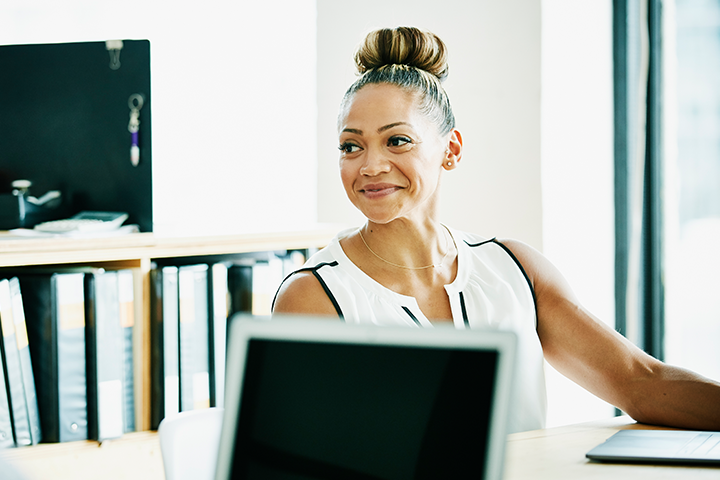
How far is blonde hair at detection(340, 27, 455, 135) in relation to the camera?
1.39 metres

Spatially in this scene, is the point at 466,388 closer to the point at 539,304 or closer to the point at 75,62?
the point at 539,304

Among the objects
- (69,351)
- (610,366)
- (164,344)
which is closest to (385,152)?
(610,366)

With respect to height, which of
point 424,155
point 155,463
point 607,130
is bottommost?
point 155,463

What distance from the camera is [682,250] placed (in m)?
2.23

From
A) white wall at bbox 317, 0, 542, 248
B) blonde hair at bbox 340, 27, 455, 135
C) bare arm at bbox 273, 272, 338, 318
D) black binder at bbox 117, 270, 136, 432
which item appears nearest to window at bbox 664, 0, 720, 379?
white wall at bbox 317, 0, 542, 248

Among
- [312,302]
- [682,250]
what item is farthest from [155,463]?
[682,250]

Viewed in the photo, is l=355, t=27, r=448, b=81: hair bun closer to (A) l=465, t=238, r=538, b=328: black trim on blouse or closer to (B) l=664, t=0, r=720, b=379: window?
(A) l=465, t=238, r=538, b=328: black trim on blouse

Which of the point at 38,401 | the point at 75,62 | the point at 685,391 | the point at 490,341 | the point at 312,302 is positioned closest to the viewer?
the point at 490,341

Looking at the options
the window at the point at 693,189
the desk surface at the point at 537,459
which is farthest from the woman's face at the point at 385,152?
the window at the point at 693,189

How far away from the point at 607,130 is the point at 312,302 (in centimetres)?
158

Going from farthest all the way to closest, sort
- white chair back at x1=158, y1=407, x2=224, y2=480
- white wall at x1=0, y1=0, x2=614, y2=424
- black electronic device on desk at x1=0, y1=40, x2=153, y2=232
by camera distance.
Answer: white wall at x1=0, y1=0, x2=614, y2=424
black electronic device on desk at x1=0, y1=40, x2=153, y2=232
white chair back at x1=158, y1=407, x2=224, y2=480

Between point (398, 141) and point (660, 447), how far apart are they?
75 cm

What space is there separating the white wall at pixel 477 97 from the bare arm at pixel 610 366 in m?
0.88

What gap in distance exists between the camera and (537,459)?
3.14 feet
